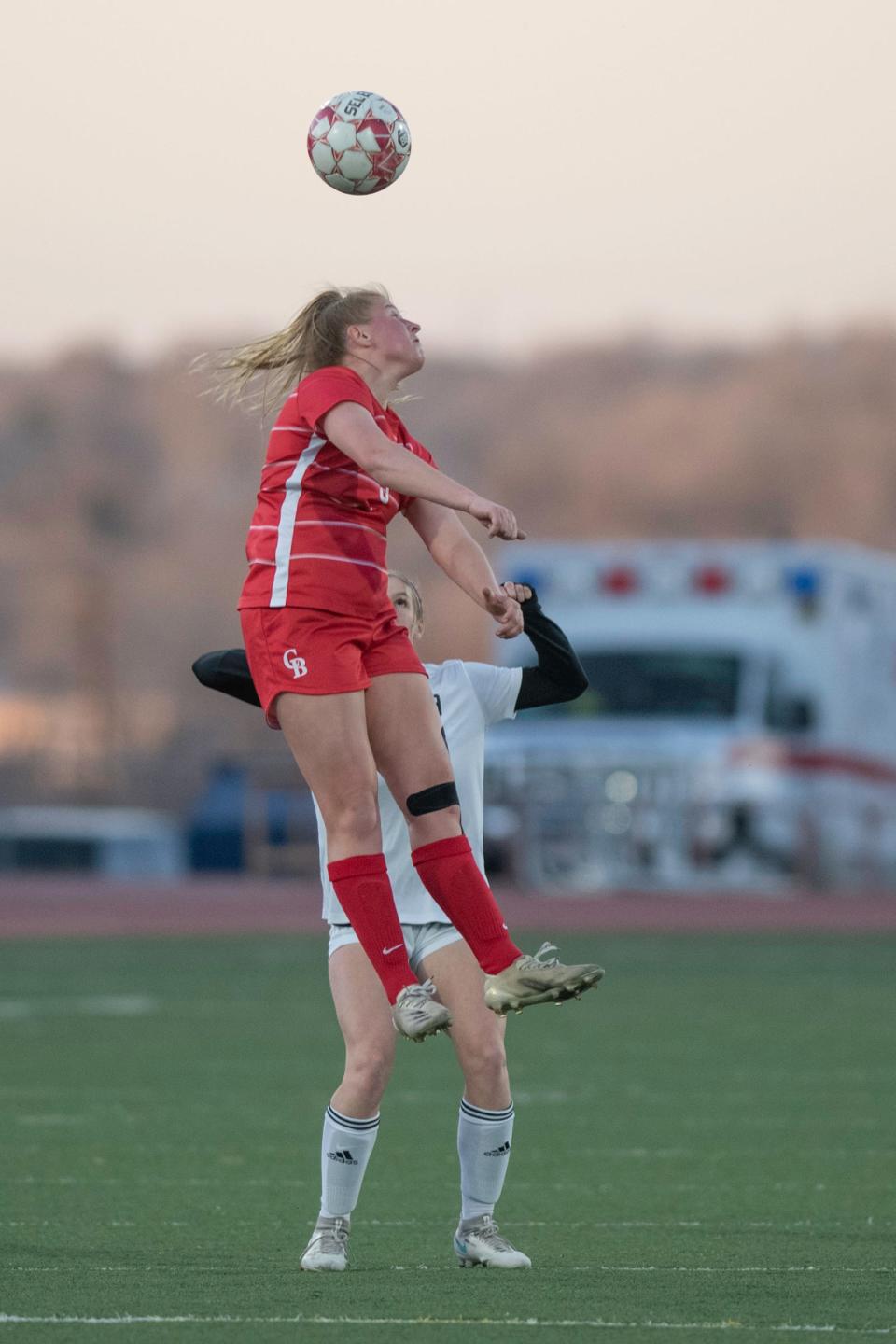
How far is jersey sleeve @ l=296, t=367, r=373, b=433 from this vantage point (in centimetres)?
627

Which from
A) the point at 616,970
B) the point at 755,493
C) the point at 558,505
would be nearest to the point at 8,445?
the point at 558,505

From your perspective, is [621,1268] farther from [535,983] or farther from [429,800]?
[429,800]

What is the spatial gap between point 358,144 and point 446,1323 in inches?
118

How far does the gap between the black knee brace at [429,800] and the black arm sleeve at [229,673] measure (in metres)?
0.51

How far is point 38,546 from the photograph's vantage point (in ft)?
323

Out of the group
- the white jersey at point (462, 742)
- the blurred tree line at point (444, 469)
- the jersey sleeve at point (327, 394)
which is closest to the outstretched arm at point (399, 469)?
the jersey sleeve at point (327, 394)

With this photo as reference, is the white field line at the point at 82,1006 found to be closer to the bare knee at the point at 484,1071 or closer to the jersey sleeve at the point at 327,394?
the bare knee at the point at 484,1071

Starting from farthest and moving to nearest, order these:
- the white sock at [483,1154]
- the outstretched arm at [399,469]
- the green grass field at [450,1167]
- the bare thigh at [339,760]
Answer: the white sock at [483,1154] < the bare thigh at [339,760] < the outstretched arm at [399,469] < the green grass field at [450,1167]

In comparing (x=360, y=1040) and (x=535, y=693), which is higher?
(x=535, y=693)

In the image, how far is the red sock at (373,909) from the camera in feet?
20.8

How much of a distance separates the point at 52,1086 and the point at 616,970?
748cm

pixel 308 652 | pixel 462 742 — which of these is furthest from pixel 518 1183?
pixel 308 652

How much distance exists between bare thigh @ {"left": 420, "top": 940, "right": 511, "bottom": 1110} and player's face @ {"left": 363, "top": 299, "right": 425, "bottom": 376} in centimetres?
151

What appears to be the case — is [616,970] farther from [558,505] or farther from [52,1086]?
[558,505]
